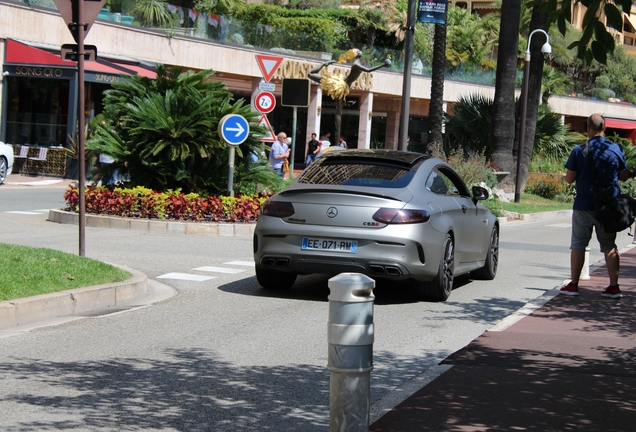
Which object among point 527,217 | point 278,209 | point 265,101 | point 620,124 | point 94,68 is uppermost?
point 620,124

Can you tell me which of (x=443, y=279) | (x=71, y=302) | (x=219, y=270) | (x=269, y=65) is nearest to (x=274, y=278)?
(x=219, y=270)

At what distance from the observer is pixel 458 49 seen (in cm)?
7175

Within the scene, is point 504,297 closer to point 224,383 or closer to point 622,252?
point 224,383

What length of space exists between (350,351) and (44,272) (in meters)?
5.80

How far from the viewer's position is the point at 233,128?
54.4ft

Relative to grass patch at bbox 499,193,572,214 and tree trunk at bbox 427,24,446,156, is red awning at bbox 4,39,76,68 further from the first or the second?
grass patch at bbox 499,193,572,214

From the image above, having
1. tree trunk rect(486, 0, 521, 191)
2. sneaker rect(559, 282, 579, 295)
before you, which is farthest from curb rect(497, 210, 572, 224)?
sneaker rect(559, 282, 579, 295)

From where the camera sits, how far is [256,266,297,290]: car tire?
10.7 meters

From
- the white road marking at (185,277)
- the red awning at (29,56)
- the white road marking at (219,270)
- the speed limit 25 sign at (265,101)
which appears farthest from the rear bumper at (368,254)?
the red awning at (29,56)

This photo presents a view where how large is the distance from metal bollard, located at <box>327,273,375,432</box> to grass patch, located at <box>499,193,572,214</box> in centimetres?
2274

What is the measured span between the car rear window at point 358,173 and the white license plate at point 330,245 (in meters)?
0.75

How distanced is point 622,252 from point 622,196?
748 cm

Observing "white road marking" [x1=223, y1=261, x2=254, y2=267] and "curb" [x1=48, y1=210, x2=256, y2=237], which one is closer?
"white road marking" [x1=223, y1=261, x2=254, y2=267]

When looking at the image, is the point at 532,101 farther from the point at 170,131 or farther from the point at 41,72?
the point at 170,131
